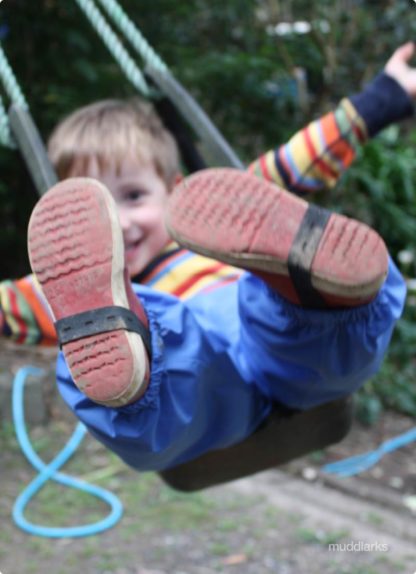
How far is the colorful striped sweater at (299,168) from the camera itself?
119cm

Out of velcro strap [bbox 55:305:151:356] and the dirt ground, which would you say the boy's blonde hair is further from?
the dirt ground

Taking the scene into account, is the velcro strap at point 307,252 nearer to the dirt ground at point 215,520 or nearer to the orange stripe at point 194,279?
the orange stripe at point 194,279

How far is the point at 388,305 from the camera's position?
82 centimetres

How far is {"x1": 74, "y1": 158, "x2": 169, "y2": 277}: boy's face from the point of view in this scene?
119 cm

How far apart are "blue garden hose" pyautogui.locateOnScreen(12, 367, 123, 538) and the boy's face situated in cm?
83

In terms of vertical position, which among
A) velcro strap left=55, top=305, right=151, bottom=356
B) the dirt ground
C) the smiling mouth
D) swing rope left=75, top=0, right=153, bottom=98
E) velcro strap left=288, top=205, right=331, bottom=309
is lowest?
the dirt ground

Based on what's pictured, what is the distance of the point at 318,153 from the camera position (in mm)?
1279

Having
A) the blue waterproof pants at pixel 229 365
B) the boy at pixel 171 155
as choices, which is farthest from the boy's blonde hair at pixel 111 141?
the blue waterproof pants at pixel 229 365

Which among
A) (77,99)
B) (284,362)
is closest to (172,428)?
(284,362)

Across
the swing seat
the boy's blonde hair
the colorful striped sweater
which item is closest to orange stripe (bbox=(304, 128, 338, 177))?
the colorful striped sweater

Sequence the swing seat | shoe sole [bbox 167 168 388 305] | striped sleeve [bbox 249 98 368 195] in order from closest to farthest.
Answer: shoe sole [bbox 167 168 388 305]
the swing seat
striped sleeve [bbox 249 98 368 195]

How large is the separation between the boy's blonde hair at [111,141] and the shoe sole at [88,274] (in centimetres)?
46

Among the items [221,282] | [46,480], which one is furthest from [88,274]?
[46,480]

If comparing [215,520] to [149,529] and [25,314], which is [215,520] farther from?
[25,314]
